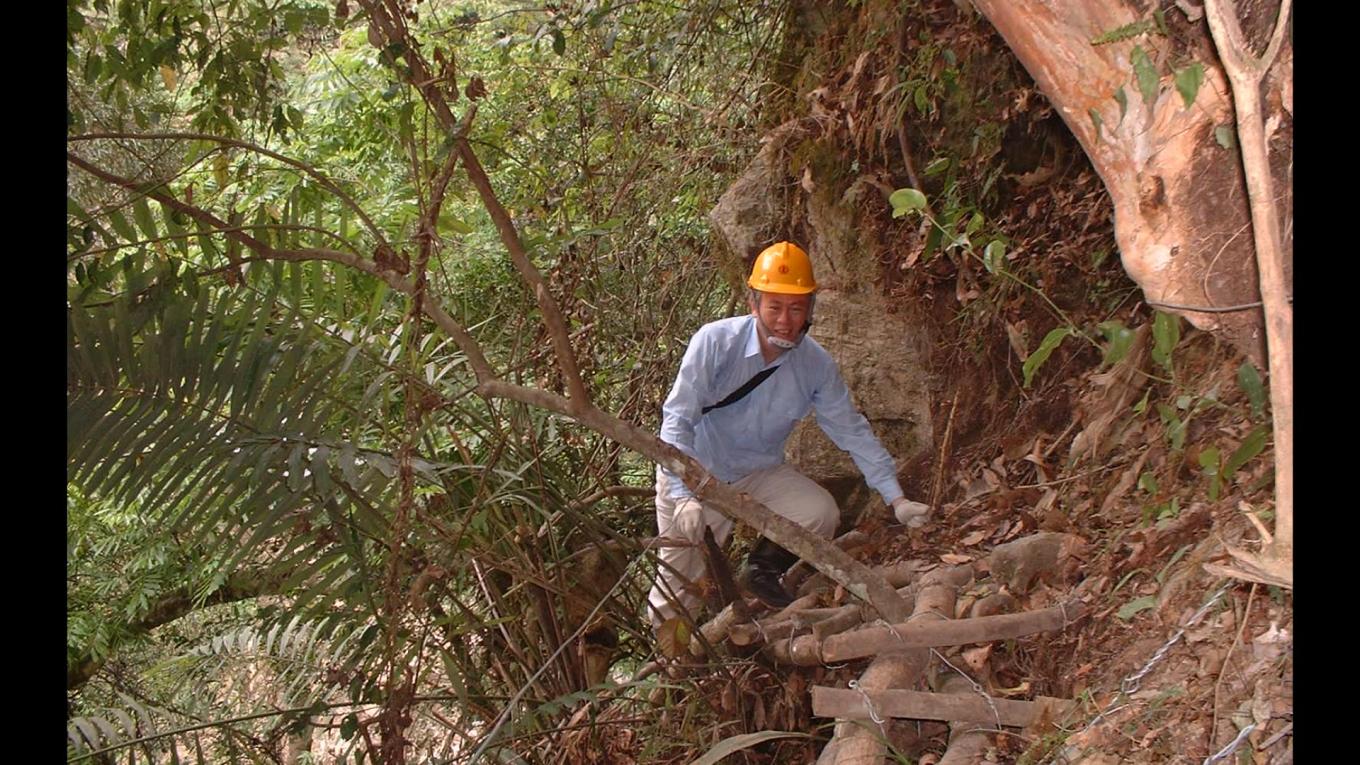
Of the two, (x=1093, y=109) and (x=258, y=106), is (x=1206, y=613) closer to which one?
(x=1093, y=109)

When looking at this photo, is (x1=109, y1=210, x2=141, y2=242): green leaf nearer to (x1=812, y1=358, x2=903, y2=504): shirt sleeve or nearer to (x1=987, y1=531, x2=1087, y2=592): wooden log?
(x1=812, y1=358, x2=903, y2=504): shirt sleeve

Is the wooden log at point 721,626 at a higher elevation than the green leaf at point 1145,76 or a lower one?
lower

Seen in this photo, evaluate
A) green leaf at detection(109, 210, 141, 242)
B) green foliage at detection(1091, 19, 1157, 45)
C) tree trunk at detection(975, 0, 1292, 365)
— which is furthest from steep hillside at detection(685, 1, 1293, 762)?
green leaf at detection(109, 210, 141, 242)

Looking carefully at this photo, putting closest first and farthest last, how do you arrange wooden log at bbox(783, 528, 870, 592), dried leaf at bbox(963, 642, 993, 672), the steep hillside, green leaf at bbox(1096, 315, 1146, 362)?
green leaf at bbox(1096, 315, 1146, 362) → the steep hillside → dried leaf at bbox(963, 642, 993, 672) → wooden log at bbox(783, 528, 870, 592)

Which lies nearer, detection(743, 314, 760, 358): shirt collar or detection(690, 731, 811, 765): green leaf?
detection(690, 731, 811, 765): green leaf

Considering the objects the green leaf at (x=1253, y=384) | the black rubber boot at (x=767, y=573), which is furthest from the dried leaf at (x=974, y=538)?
the green leaf at (x=1253, y=384)

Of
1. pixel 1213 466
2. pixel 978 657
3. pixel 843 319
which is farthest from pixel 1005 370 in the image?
pixel 1213 466

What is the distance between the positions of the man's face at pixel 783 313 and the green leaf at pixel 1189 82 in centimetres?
218

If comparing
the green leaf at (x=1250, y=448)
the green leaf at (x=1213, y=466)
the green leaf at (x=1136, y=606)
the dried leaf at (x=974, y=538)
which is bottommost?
the dried leaf at (x=974, y=538)

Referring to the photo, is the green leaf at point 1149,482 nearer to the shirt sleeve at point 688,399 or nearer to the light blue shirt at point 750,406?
the light blue shirt at point 750,406

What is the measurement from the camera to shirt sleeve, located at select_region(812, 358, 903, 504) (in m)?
4.73

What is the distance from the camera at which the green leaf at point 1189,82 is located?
8.09 feet

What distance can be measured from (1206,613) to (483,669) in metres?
2.86

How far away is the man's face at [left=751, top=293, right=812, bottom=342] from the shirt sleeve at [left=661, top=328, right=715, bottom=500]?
0.26 m
